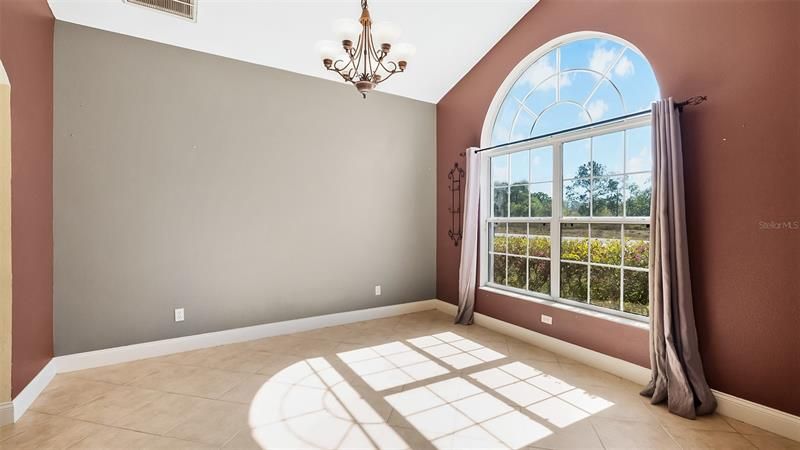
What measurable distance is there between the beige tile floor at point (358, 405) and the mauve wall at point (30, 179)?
1.41ft

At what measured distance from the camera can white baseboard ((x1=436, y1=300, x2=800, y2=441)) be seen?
6.71 feet

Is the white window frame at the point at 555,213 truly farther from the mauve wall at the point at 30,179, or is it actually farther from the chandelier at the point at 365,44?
the mauve wall at the point at 30,179

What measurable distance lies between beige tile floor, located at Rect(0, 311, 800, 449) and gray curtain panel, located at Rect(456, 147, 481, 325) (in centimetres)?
82

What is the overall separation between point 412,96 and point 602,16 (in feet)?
7.34

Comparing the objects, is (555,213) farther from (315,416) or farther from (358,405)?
(315,416)

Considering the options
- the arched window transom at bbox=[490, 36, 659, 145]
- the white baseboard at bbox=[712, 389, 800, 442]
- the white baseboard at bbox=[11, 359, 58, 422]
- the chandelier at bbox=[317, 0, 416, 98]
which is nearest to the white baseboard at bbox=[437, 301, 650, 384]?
the white baseboard at bbox=[712, 389, 800, 442]

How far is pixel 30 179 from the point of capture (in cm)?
240

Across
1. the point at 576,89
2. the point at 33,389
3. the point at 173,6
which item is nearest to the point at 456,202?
the point at 576,89

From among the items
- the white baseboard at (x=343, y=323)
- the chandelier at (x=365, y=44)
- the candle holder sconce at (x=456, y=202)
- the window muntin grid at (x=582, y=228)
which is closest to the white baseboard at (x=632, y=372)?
the white baseboard at (x=343, y=323)

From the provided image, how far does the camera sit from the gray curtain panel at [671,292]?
2275mm

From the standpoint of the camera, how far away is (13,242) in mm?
2154

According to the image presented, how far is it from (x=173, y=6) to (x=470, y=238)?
11.5ft

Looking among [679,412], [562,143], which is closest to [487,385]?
[679,412]

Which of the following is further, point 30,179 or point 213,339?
point 213,339
